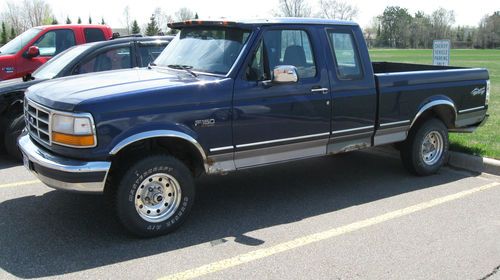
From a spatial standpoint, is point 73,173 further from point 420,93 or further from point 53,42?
point 53,42

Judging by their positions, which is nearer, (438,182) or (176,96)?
(176,96)

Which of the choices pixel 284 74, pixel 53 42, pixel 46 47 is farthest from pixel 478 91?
Result: pixel 46 47

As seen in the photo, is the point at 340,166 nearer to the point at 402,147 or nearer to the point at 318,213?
the point at 402,147

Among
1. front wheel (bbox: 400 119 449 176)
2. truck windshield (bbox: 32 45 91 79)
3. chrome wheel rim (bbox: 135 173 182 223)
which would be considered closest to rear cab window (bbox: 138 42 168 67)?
truck windshield (bbox: 32 45 91 79)

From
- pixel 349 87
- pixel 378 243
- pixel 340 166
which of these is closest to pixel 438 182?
pixel 340 166

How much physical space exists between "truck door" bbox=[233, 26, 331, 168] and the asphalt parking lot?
67 centimetres

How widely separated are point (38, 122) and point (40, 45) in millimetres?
6491

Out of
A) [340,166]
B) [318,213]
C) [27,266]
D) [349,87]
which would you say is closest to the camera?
[27,266]

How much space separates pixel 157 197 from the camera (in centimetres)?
464

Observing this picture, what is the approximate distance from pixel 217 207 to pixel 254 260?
1408mm

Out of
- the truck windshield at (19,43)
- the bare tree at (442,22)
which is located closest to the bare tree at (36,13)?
the truck windshield at (19,43)

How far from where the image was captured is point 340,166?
7.39 meters

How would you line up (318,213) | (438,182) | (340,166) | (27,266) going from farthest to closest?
(340,166) → (438,182) → (318,213) → (27,266)

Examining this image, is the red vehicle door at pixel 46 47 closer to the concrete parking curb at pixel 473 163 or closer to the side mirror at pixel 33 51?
the side mirror at pixel 33 51
